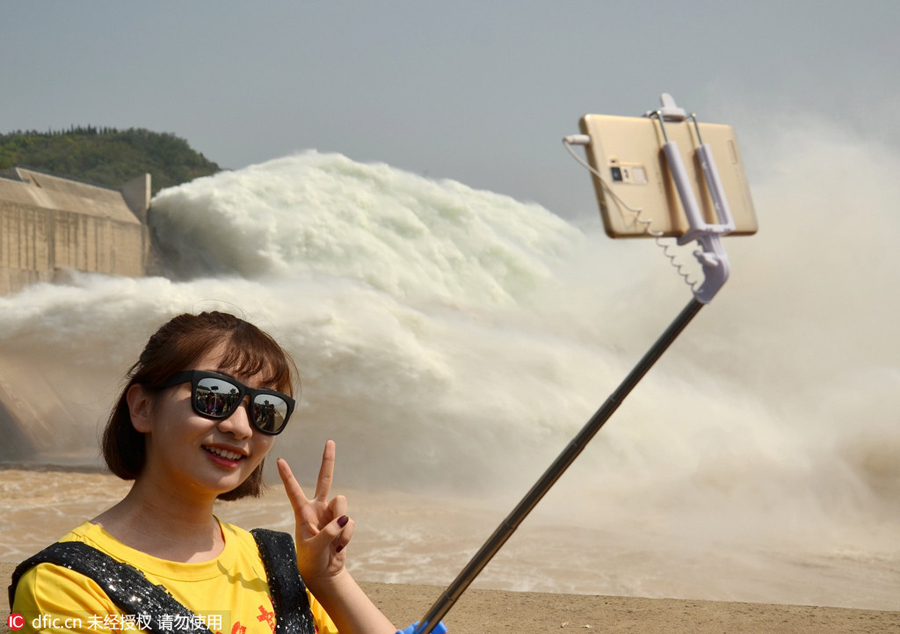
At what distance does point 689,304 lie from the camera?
5.63 ft

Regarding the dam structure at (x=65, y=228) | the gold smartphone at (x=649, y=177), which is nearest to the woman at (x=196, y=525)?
the gold smartphone at (x=649, y=177)

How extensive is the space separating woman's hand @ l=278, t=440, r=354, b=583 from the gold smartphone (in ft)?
2.39

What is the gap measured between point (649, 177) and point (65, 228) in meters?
19.9

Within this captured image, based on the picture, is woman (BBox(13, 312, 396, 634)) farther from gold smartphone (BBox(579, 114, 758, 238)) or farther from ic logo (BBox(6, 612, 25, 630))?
gold smartphone (BBox(579, 114, 758, 238))

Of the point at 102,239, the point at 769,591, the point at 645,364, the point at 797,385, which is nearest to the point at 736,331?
the point at 797,385

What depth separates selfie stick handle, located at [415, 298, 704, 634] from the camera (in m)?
1.70

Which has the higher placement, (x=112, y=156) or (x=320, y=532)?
(x=320, y=532)

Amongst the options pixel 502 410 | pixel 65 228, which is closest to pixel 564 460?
pixel 502 410

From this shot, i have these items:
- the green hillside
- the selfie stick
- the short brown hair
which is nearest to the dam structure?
the short brown hair

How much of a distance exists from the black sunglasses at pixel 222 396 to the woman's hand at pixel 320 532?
0.36 feet

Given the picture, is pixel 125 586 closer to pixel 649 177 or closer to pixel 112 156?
pixel 649 177

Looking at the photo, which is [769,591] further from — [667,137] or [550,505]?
[667,137]

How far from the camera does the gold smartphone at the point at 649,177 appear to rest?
63.8 inches

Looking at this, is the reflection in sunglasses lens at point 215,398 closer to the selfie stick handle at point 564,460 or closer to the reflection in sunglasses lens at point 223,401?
the reflection in sunglasses lens at point 223,401
